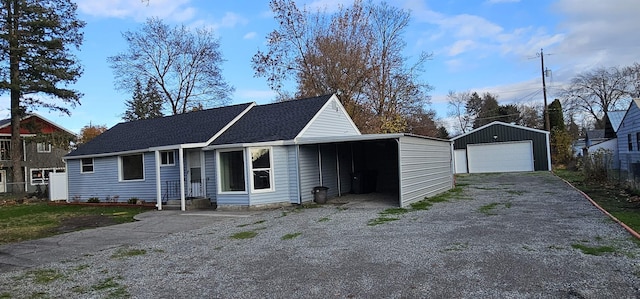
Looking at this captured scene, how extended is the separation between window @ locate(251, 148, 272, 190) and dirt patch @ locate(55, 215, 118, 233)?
167 inches

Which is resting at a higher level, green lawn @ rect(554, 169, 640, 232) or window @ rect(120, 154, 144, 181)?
window @ rect(120, 154, 144, 181)

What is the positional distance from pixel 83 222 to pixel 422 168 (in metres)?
10.8

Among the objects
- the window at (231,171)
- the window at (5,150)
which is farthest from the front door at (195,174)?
the window at (5,150)

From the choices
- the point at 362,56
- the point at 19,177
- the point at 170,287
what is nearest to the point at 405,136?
the point at 170,287

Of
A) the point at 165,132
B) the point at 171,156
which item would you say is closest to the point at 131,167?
the point at 165,132

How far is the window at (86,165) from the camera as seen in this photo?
19.7 meters

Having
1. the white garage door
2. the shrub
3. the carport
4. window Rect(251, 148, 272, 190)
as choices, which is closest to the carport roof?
the carport

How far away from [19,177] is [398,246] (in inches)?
1090

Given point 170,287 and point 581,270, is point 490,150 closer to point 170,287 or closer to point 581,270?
point 581,270

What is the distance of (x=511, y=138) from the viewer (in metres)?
31.7

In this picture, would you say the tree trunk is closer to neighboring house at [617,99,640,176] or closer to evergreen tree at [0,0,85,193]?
evergreen tree at [0,0,85,193]

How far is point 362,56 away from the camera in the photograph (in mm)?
30438

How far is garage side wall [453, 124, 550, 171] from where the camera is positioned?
1205 inches

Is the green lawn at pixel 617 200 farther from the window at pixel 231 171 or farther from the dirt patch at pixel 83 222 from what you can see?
the dirt patch at pixel 83 222
